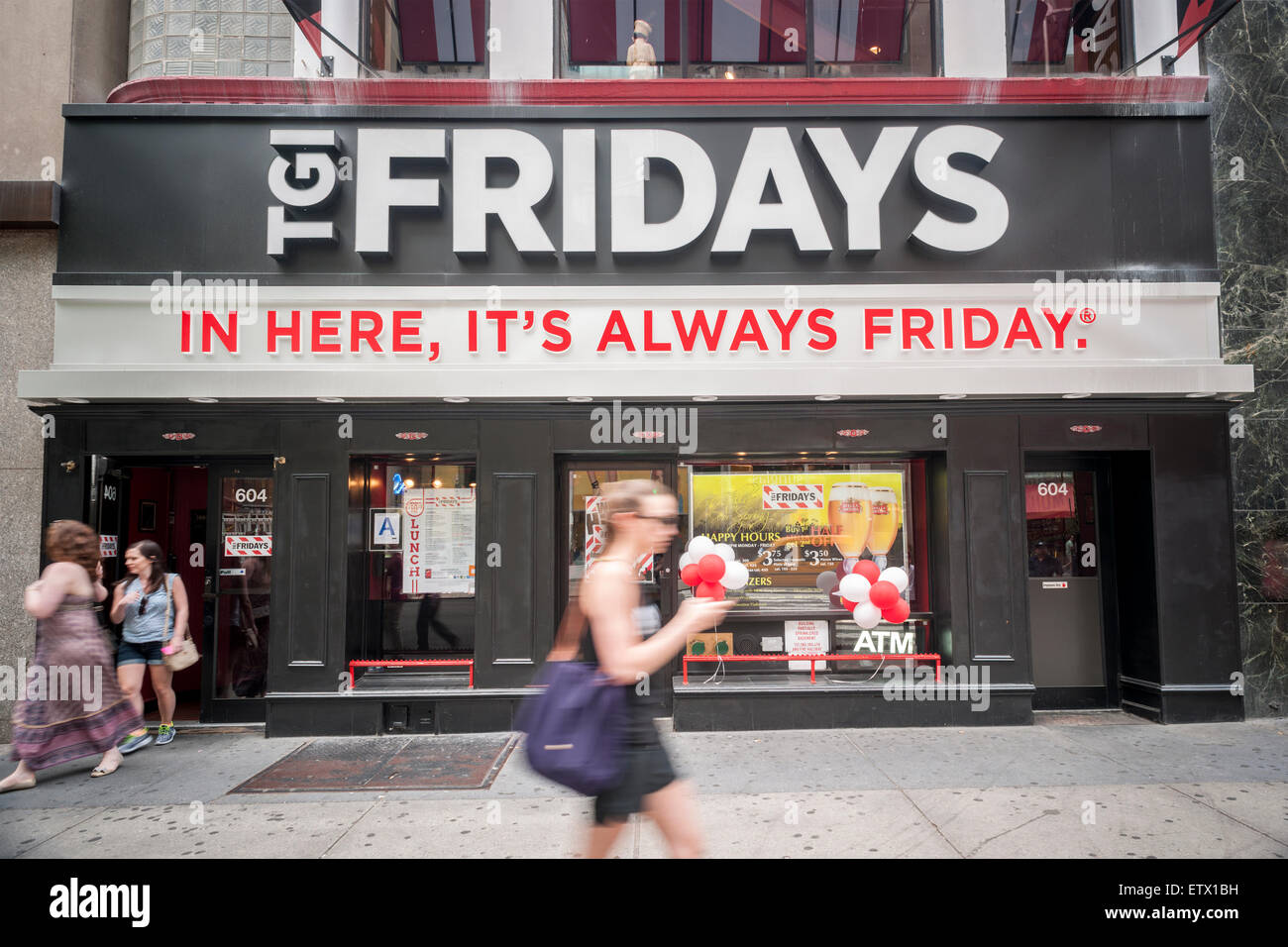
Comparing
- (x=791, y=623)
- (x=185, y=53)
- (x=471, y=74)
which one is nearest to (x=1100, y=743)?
(x=791, y=623)

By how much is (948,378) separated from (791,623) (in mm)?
2882

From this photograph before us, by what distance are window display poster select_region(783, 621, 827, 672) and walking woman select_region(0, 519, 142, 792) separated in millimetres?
5937

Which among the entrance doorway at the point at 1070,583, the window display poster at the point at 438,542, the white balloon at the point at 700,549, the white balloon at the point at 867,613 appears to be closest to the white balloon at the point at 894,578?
the white balloon at the point at 867,613

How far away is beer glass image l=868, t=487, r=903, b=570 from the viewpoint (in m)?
7.79

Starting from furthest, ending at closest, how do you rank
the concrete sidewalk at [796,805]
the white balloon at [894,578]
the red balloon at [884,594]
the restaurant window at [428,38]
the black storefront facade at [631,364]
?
the restaurant window at [428,38] < the black storefront facade at [631,364] < the white balloon at [894,578] < the red balloon at [884,594] < the concrete sidewalk at [796,805]

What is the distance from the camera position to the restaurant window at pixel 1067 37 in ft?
26.5

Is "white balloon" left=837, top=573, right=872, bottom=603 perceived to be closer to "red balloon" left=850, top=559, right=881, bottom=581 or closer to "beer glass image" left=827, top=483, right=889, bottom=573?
"red balloon" left=850, top=559, right=881, bottom=581

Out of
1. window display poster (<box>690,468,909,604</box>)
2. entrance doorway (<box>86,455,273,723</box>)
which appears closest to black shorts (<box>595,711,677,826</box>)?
window display poster (<box>690,468,909,604</box>)

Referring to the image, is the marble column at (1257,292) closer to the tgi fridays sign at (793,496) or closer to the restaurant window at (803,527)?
the restaurant window at (803,527)

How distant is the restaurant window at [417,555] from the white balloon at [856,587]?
3.65 meters

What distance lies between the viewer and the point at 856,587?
660 centimetres

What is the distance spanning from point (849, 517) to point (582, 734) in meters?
5.41

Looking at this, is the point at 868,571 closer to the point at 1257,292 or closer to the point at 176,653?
the point at 1257,292

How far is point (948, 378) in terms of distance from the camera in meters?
7.03
